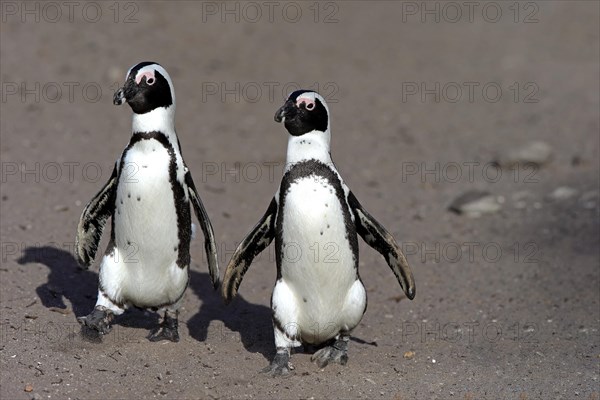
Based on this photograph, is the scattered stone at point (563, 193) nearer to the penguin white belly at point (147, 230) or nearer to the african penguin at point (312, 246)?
the african penguin at point (312, 246)

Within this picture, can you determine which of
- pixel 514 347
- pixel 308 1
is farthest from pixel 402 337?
pixel 308 1

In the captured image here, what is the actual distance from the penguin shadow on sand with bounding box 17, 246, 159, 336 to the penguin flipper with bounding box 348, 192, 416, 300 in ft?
5.22

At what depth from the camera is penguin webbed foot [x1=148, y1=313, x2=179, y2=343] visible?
5965 millimetres

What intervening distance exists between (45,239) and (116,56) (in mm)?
5471

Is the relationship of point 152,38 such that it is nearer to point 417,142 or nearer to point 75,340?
point 417,142

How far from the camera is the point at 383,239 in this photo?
5.79 meters

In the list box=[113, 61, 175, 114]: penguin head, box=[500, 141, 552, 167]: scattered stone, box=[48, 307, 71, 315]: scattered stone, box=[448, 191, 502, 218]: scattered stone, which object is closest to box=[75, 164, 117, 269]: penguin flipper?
box=[48, 307, 71, 315]: scattered stone

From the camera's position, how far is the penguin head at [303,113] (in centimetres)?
549

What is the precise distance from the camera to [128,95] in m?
5.57

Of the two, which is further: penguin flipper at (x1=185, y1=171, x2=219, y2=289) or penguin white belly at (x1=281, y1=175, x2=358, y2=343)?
penguin flipper at (x1=185, y1=171, x2=219, y2=289)

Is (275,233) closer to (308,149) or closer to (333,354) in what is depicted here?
(308,149)

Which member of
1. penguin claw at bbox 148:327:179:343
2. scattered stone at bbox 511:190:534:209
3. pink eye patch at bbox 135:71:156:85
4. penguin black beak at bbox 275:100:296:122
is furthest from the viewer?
scattered stone at bbox 511:190:534:209

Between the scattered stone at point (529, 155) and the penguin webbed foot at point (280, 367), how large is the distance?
5702 mm

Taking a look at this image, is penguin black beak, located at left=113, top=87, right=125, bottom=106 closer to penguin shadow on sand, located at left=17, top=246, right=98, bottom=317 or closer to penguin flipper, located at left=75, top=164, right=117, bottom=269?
penguin flipper, located at left=75, top=164, right=117, bottom=269
